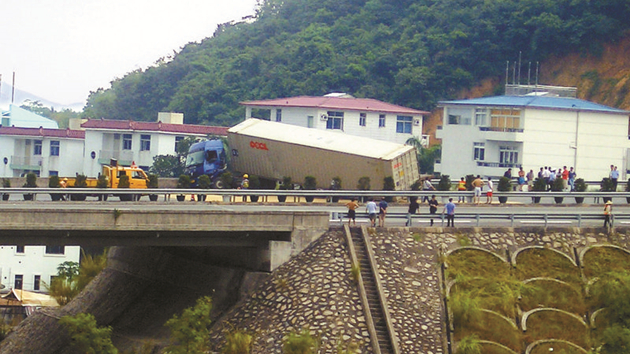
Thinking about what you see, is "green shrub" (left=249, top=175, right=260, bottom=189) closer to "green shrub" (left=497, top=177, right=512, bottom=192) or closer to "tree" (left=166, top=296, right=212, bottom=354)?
"green shrub" (left=497, top=177, right=512, bottom=192)

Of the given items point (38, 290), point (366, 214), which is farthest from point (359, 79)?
point (366, 214)

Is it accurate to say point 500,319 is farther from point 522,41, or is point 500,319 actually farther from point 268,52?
point 268,52

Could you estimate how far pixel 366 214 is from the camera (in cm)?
3928

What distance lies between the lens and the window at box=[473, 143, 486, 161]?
240ft

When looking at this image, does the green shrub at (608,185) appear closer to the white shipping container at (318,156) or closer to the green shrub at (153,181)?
the white shipping container at (318,156)

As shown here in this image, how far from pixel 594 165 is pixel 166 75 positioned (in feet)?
198

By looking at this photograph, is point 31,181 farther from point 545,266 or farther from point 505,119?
point 505,119

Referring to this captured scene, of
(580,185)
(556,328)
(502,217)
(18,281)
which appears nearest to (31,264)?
(18,281)

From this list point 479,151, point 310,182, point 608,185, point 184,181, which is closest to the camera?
point 184,181

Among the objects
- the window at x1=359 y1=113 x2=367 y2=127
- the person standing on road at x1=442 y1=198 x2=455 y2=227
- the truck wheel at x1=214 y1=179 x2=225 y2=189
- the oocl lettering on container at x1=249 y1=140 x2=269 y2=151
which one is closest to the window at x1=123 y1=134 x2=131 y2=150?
the window at x1=359 y1=113 x2=367 y2=127

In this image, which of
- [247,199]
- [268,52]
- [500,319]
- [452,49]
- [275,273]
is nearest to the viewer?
[500,319]

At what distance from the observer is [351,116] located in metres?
83.6

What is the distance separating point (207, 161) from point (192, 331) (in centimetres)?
2752

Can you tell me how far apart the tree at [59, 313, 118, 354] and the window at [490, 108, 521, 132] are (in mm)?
41162
